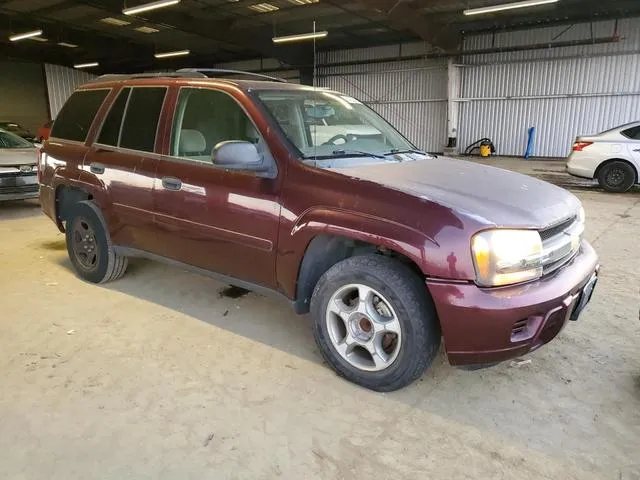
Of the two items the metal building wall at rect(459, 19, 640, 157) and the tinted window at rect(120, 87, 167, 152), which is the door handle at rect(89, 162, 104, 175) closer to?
the tinted window at rect(120, 87, 167, 152)

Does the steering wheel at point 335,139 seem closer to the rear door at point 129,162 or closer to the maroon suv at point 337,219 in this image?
the maroon suv at point 337,219

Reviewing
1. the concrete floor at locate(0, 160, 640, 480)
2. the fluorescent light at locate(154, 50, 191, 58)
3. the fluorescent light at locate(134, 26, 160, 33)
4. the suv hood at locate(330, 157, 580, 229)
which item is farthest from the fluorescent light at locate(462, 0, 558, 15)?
the fluorescent light at locate(154, 50, 191, 58)

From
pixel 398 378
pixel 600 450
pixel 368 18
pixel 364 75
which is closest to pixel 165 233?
pixel 398 378

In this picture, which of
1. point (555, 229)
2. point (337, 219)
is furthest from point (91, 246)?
point (555, 229)

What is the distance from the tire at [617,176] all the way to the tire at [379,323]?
8791mm

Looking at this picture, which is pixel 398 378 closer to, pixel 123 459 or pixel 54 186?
pixel 123 459

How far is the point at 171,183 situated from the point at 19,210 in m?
5.92

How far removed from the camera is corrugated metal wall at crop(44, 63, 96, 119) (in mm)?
26312

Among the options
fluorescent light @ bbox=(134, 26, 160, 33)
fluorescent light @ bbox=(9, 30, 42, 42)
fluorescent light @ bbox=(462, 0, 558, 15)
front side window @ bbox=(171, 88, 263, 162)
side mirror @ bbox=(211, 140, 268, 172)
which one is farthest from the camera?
fluorescent light @ bbox=(134, 26, 160, 33)

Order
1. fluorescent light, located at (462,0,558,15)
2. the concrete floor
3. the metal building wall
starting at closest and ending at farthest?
the concrete floor < fluorescent light, located at (462,0,558,15) < the metal building wall

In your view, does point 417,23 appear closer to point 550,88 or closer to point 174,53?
point 550,88

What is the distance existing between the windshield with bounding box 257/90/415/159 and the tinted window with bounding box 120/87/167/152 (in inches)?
34.8

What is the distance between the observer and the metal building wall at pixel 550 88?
611 inches

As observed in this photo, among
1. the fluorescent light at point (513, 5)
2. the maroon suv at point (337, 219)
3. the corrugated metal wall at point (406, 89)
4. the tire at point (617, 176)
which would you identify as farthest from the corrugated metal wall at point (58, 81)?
the maroon suv at point (337, 219)
